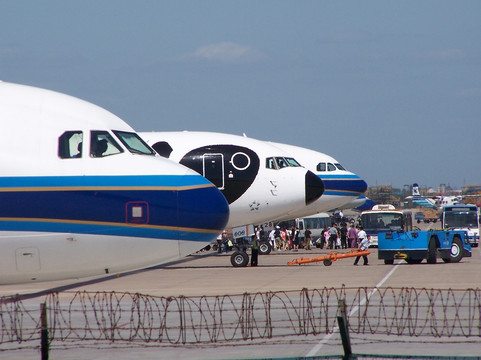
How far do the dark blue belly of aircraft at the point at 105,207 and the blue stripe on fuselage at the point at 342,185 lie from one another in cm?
3860

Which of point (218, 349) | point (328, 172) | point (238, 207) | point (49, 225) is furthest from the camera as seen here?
point (328, 172)

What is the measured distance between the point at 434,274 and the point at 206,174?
30.4 feet

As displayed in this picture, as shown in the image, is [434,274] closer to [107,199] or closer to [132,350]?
[132,350]

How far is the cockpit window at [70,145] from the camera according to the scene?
42.8ft

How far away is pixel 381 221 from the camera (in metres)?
59.2

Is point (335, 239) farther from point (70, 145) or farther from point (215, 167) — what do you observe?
point (70, 145)

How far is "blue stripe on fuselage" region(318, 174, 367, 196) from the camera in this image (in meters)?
51.7

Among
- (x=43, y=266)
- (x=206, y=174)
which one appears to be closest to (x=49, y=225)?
(x=43, y=266)

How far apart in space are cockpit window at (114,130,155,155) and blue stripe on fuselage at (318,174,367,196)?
3755 cm

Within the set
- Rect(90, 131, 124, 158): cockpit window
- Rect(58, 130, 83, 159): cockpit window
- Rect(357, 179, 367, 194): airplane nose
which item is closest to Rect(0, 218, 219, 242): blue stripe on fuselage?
Rect(58, 130, 83, 159): cockpit window

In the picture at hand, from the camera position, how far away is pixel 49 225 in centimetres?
1273

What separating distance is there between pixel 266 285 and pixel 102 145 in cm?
1507


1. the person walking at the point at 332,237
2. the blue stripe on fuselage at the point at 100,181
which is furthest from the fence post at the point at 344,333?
the person walking at the point at 332,237

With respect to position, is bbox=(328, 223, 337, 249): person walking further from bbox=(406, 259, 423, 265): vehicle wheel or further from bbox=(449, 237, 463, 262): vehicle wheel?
bbox=(449, 237, 463, 262): vehicle wheel
